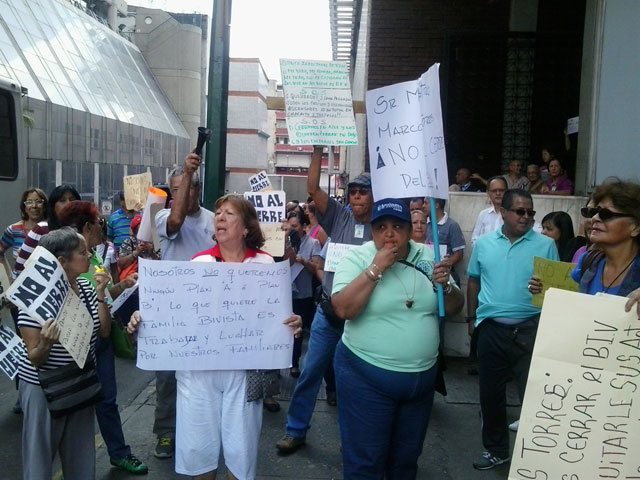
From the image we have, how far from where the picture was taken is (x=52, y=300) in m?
3.18

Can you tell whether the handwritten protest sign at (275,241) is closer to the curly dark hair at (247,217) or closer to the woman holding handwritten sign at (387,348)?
the curly dark hair at (247,217)

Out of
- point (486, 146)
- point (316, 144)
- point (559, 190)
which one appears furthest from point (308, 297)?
point (486, 146)

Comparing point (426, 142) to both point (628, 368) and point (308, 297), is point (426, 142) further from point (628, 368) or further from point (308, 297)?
point (308, 297)

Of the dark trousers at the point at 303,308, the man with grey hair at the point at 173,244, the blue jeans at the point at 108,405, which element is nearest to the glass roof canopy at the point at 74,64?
the dark trousers at the point at 303,308

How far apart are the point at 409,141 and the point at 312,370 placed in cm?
198

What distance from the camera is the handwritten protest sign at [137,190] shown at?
Result: 7855 millimetres

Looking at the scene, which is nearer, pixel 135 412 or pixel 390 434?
pixel 390 434

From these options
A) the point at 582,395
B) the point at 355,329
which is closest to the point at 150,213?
the point at 355,329

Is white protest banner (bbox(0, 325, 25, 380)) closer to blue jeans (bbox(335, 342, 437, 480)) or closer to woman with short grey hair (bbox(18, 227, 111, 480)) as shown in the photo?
woman with short grey hair (bbox(18, 227, 111, 480))

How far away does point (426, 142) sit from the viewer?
394 cm

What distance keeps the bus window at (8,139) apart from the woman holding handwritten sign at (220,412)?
261 inches

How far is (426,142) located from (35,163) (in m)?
11.1

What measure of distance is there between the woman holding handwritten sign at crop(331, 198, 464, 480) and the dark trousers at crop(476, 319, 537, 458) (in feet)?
4.51

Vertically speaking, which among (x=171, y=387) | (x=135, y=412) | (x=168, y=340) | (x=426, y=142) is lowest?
(x=135, y=412)
